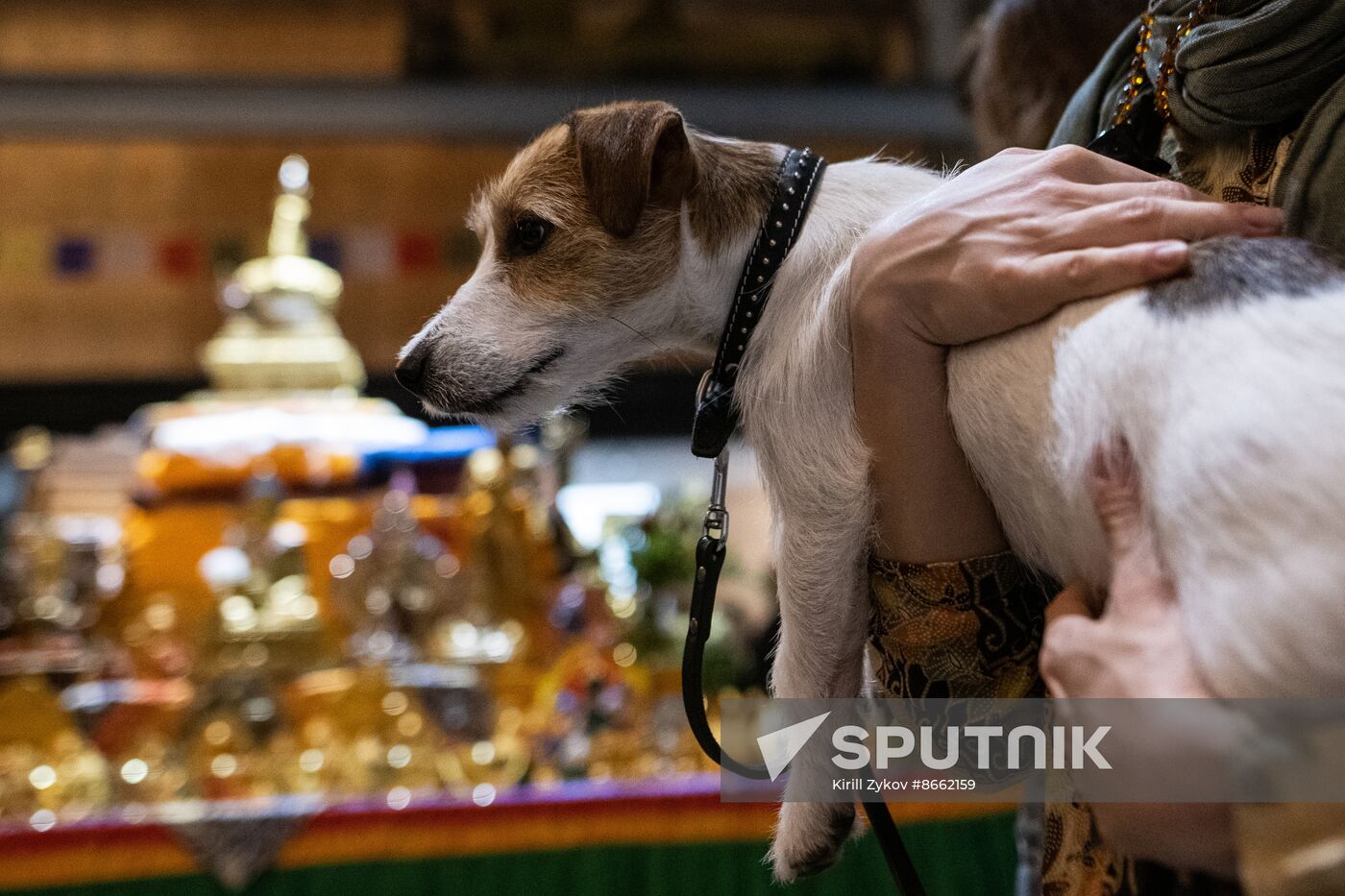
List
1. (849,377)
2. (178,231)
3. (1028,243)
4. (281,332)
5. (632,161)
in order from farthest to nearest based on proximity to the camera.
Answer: (178,231) → (281,332) → (632,161) → (849,377) → (1028,243)

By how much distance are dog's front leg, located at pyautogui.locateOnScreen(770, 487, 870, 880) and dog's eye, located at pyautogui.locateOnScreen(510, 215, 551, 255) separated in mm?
353

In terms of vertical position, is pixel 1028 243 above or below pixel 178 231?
above

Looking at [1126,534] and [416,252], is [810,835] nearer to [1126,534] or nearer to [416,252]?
[1126,534]

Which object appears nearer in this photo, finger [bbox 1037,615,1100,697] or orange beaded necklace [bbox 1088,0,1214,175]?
finger [bbox 1037,615,1100,697]

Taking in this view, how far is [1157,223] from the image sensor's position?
2.55 ft

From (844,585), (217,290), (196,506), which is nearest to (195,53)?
(217,290)

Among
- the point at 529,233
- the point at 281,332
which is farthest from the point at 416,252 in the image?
the point at 529,233

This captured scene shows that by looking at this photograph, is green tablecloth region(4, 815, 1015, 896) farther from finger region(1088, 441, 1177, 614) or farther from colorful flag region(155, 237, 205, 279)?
colorful flag region(155, 237, 205, 279)

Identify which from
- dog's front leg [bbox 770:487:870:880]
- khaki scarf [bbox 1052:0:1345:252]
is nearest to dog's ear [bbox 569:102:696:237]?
dog's front leg [bbox 770:487:870:880]

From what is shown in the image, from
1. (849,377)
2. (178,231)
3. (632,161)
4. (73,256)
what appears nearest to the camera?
(849,377)

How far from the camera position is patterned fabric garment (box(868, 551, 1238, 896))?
33.2 inches

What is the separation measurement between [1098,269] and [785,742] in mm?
460

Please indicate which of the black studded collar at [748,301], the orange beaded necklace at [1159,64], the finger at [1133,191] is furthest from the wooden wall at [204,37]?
the finger at [1133,191]

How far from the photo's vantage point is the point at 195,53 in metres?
5.17
